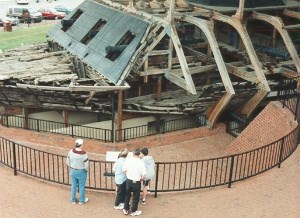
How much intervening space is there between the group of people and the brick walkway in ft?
1.06

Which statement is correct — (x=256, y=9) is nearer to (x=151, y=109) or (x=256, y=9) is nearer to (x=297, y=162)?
(x=151, y=109)

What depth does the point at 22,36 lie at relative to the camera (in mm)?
33719

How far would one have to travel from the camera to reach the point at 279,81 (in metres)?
19.5

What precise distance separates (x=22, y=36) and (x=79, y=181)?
24150 millimetres

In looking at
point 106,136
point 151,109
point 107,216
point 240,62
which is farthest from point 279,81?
point 107,216

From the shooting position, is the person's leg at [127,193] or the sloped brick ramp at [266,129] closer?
the person's leg at [127,193]

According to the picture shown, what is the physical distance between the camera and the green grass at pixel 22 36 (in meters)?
31.1

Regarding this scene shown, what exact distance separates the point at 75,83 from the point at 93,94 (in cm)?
86

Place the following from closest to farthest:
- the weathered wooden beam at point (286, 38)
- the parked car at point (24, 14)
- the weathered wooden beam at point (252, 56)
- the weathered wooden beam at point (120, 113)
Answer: the weathered wooden beam at point (120, 113), the weathered wooden beam at point (252, 56), the weathered wooden beam at point (286, 38), the parked car at point (24, 14)

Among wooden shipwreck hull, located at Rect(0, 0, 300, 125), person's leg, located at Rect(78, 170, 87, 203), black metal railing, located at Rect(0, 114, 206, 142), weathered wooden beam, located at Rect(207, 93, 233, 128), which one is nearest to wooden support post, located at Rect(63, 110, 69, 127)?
black metal railing, located at Rect(0, 114, 206, 142)

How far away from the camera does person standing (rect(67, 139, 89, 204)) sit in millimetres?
11242

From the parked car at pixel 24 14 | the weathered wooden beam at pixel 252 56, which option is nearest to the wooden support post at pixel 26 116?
the weathered wooden beam at pixel 252 56

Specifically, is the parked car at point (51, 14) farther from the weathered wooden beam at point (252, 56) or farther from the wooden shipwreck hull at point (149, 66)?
the weathered wooden beam at point (252, 56)

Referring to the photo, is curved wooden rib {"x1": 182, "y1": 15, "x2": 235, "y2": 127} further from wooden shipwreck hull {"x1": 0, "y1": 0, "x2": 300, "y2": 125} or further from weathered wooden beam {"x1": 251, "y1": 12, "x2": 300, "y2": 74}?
weathered wooden beam {"x1": 251, "y1": 12, "x2": 300, "y2": 74}
